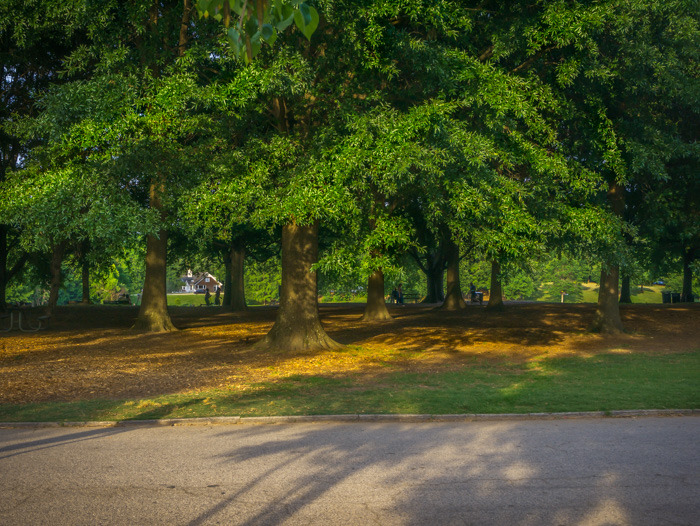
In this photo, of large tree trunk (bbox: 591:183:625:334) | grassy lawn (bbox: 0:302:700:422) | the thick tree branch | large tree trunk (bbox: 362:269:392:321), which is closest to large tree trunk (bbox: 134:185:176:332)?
grassy lawn (bbox: 0:302:700:422)

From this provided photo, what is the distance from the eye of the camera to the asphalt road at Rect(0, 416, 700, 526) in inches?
225

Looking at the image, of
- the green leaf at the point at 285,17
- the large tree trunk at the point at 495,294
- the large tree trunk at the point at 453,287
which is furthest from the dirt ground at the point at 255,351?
the green leaf at the point at 285,17

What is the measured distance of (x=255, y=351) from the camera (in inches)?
745

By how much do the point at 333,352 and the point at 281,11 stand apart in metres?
15.4

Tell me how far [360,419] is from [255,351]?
914 centimetres

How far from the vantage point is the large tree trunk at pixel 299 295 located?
61.1 feet

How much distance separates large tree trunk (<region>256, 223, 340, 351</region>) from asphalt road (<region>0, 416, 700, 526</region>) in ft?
29.8

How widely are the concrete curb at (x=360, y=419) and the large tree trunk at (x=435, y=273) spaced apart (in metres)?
27.0

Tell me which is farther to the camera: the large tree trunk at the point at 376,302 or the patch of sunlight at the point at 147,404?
the large tree trunk at the point at 376,302

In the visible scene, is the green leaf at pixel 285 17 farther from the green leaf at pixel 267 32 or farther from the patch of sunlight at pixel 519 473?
the patch of sunlight at pixel 519 473

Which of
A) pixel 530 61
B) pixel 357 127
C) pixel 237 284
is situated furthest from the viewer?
pixel 237 284

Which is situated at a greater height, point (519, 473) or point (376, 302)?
point (376, 302)

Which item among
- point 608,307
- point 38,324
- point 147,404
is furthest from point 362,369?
point 38,324

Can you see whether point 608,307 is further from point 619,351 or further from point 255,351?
point 255,351
